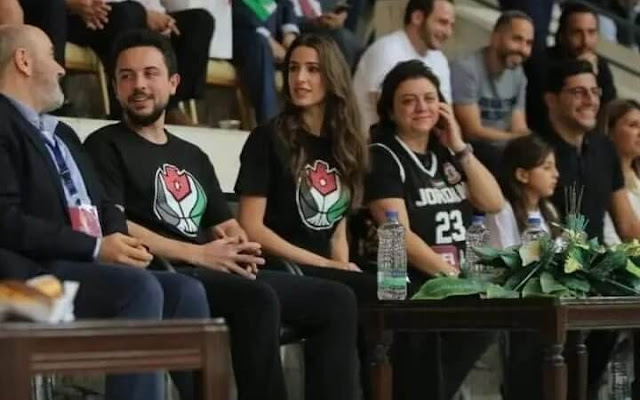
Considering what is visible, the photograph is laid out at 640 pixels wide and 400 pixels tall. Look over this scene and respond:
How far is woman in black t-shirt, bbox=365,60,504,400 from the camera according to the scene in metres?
5.46

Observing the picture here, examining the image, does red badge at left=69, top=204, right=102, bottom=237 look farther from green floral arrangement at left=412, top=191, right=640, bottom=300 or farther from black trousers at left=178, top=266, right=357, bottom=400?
green floral arrangement at left=412, top=191, right=640, bottom=300

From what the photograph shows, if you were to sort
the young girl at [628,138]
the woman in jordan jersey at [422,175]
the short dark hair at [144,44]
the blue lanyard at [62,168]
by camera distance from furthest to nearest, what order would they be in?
the young girl at [628,138] → the woman in jordan jersey at [422,175] → the short dark hair at [144,44] → the blue lanyard at [62,168]

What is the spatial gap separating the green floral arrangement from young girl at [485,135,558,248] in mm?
1020

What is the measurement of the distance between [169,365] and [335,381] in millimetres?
1446

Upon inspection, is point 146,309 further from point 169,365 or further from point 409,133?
point 409,133

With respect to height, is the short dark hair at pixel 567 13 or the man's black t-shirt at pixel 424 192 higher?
the short dark hair at pixel 567 13

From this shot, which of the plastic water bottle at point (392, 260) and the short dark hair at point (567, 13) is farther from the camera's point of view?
the short dark hair at point (567, 13)

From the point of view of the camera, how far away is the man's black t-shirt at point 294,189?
534cm

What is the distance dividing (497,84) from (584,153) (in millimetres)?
813

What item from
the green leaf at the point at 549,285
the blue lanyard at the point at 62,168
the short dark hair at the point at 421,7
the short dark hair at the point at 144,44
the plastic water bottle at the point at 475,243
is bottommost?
the green leaf at the point at 549,285

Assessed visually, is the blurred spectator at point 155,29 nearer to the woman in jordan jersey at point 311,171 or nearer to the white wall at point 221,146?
the white wall at point 221,146

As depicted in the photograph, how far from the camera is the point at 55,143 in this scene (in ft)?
14.6

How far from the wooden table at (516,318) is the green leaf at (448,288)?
0.03 m

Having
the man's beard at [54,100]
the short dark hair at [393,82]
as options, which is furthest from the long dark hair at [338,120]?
the man's beard at [54,100]
